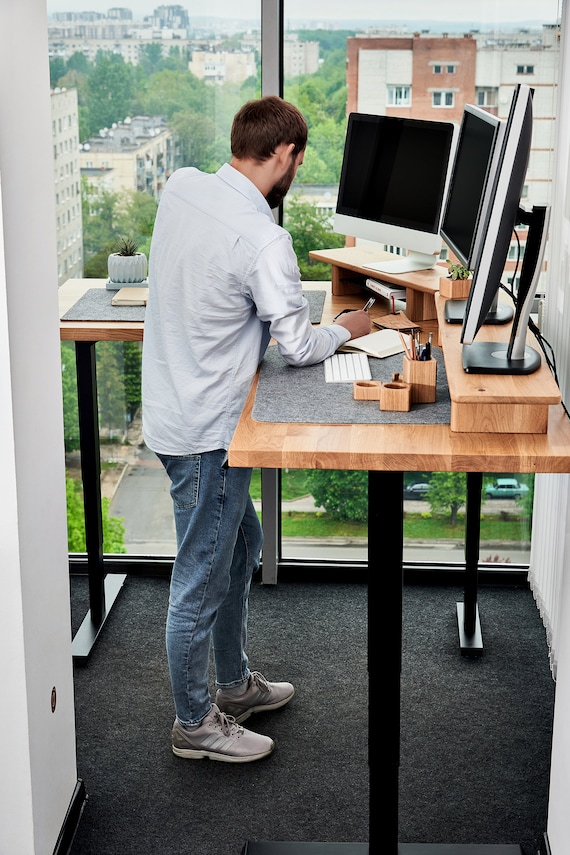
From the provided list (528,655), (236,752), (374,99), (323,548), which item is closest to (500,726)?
(528,655)

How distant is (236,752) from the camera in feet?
8.38

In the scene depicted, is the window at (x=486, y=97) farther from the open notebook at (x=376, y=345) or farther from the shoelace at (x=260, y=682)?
the shoelace at (x=260, y=682)

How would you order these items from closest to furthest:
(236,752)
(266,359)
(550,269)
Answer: (266,359) < (236,752) < (550,269)

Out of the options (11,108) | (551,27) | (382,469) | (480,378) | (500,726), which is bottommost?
(500,726)

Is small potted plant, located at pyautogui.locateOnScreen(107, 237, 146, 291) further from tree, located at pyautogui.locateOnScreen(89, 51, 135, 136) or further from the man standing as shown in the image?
the man standing

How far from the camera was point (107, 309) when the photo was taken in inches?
120

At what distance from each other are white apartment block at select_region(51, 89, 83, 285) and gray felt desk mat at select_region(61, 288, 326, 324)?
0.57ft

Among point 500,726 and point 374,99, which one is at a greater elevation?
point 374,99

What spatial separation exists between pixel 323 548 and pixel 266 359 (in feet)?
4.46

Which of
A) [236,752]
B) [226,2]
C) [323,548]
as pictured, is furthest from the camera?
[323,548]

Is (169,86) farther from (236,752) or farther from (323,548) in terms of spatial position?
(236,752)

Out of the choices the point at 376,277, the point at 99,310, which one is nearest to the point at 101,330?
the point at 99,310

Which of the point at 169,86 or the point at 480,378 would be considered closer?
the point at 480,378

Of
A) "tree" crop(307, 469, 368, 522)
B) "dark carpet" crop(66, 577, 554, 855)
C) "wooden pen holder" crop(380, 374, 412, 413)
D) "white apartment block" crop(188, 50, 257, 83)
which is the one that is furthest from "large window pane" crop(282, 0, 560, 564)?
"wooden pen holder" crop(380, 374, 412, 413)
